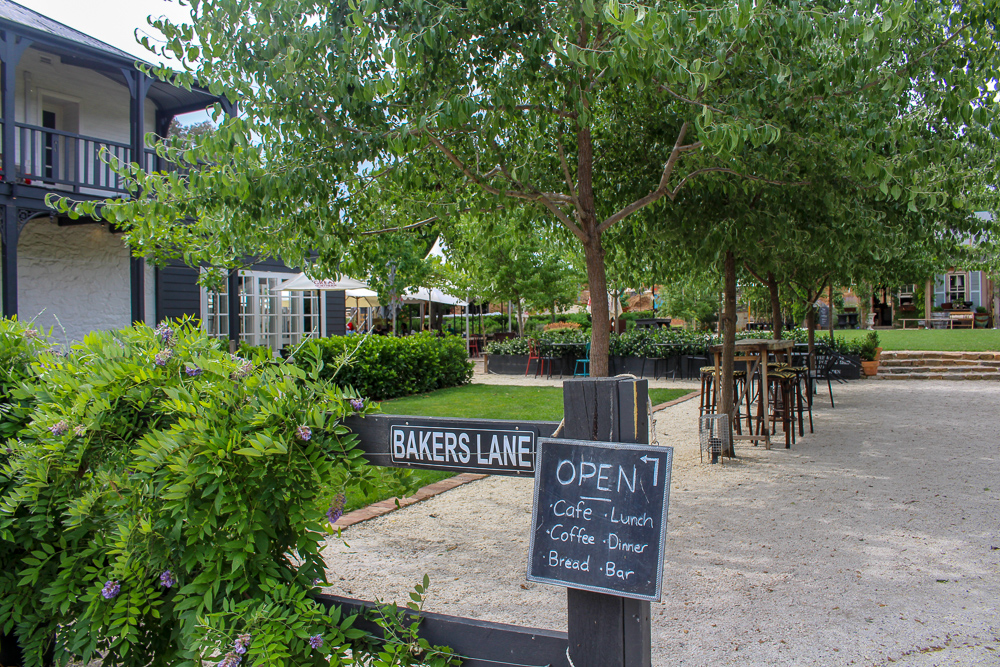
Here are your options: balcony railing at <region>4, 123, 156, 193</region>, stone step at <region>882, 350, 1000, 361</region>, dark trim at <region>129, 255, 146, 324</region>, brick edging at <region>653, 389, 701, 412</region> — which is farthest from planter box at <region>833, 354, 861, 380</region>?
balcony railing at <region>4, 123, 156, 193</region>

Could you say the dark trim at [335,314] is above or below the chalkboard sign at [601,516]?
above

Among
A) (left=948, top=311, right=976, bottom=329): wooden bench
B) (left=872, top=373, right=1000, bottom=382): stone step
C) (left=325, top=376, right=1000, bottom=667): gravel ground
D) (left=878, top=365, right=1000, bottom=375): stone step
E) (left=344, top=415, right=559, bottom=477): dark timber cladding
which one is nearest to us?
(left=344, top=415, right=559, bottom=477): dark timber cladding

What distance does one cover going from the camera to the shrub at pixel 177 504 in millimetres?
2012

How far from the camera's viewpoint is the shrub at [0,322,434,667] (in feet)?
6.60

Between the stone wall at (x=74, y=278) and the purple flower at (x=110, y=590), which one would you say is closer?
the purple flower at (x=110, y=590)

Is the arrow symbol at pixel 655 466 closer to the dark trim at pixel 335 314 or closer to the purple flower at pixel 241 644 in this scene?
the purple flower at pixel 241 644

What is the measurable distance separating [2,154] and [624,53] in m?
10.7

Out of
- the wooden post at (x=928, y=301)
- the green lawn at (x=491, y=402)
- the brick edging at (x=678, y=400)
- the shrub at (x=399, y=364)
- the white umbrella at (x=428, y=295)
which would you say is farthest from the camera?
the wooden post at (x=928, y=301)

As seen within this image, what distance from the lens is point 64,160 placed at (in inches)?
459

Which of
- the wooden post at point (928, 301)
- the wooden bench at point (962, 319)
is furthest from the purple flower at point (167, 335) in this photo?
the wooden post at point (928, 301)

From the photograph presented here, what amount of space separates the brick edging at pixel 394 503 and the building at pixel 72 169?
18.6ft

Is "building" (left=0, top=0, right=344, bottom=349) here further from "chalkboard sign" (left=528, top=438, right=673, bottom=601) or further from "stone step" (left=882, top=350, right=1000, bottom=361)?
"stone step" (left=882, top=350, right=1000, bottom=361)

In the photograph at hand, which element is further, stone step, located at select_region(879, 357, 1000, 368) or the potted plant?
the potted plant

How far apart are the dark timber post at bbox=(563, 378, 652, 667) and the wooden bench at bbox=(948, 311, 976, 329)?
1332 inches
